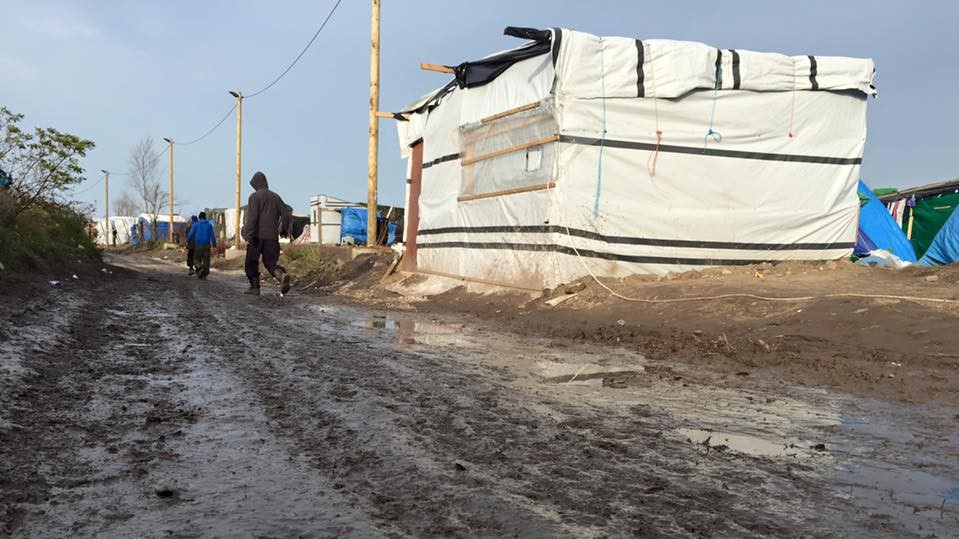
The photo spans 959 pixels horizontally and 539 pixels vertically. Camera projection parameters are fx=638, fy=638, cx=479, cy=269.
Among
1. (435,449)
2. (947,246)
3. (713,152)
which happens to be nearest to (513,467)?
(435,449)

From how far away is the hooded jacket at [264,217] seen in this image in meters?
10.6

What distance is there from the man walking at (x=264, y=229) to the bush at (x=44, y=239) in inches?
117

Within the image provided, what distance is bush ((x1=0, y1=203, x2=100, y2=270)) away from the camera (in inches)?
341

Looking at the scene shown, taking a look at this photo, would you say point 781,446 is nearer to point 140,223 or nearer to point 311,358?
point 311,358

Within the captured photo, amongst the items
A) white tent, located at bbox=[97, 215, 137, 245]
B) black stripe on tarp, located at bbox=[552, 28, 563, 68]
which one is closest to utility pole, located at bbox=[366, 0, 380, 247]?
black stripe on tarp, located at bbox=[552, 28, 563, 68]

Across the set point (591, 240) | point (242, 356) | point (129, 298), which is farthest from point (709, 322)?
point (129, 298)

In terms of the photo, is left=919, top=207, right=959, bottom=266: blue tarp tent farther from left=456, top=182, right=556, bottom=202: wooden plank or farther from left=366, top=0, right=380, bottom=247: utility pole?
left=366, top=0, right=380, bottom=247: utility pole

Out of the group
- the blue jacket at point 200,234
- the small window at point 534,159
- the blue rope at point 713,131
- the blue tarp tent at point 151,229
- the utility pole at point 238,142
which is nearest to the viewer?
the small window at point 534,159

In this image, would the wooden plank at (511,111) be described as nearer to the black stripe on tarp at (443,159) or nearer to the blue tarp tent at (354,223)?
the black stripe on tarp at (443,159)

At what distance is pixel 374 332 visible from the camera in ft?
20.9

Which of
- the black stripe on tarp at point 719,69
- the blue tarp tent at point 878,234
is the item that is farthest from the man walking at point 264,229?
the blue tarp tent at point 878,234

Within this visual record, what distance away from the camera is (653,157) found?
30.7ft

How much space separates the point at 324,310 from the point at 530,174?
359 centimetres

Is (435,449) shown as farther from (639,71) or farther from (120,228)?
(120,228)
